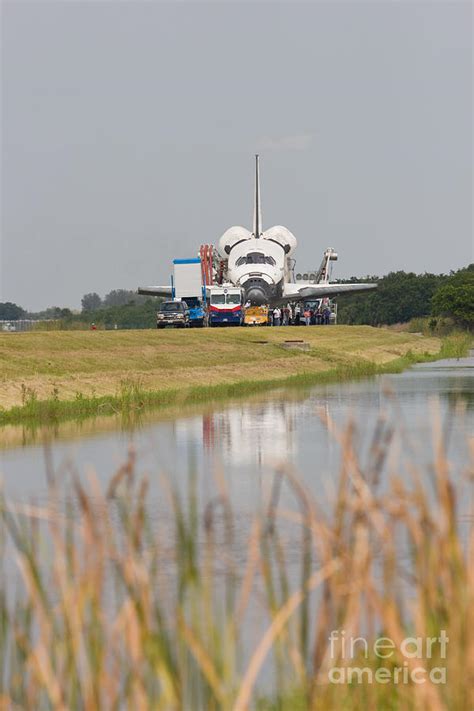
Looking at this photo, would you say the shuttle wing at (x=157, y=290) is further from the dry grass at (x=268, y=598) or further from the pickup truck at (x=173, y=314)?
the dry grass at (x=268, y=598)

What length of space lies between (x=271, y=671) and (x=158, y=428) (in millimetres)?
17459

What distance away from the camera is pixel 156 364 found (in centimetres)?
4069

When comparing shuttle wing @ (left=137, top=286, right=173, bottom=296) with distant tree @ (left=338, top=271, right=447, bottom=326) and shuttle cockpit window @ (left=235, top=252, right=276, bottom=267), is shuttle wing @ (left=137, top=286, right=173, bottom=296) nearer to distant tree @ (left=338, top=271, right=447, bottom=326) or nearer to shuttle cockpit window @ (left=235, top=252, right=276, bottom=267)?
shuttle cockpit window @ (left=235, top=252, right=276, bottom=267)

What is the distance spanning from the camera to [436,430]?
191 inches

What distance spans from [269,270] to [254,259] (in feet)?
11.5

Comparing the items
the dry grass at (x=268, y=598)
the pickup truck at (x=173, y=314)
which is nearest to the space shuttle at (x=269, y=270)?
the pickup truck at (x=173, y=314)

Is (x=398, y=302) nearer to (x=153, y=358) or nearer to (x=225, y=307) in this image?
(x=225, y=307)

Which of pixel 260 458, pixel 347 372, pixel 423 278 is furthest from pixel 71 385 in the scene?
pixel 423 278

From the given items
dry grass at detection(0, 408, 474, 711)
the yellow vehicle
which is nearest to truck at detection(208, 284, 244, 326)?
the yellow vehicle

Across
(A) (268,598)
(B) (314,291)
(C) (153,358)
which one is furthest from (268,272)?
(A) (268,598)

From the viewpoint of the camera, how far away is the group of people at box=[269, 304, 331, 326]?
277 ft

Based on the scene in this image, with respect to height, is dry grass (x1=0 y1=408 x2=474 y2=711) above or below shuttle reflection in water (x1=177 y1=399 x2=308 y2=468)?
above

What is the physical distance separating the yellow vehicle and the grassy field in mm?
13188

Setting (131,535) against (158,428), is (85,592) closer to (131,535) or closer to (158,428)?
(131,535)
